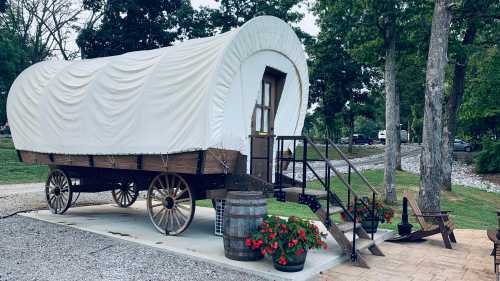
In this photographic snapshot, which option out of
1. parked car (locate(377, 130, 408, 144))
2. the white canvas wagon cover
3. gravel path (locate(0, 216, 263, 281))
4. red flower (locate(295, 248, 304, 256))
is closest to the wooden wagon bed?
the white canvas wagon cover

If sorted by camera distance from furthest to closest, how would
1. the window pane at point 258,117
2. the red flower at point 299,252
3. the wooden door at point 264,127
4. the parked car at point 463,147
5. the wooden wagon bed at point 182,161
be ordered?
1. the parked car at point 463,147
2. the window pane at point 258,117
3. the wooden door at point 264,127
4. the wooden wagon bed at point 182,161
5. the red flower at point 299,252

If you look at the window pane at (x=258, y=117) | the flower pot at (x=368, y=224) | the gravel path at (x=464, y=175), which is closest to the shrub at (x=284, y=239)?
the flower pot at (x=368, y=224)

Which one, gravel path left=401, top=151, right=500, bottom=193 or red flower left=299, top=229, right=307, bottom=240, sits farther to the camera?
gravel path left=401, top=151, right=500, bottom=193

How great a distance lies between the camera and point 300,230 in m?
5.67

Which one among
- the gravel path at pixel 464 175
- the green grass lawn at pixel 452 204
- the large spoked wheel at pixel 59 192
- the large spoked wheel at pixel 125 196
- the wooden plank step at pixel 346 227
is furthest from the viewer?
the gravel path at pixel 464 175

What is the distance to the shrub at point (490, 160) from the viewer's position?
26.8 meters

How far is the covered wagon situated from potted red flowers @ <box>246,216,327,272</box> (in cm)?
149

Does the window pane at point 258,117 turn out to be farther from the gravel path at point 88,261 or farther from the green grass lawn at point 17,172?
the green grass lawn at point 17,172

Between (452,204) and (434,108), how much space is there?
634 cm

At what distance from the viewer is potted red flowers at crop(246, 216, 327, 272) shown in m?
5.54

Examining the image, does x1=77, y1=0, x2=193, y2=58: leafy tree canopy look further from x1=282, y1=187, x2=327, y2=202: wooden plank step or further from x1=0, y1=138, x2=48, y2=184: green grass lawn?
x1=282, y1=187, x2=327, y2=202: wooden plank step

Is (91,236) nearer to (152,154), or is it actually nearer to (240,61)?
(152,154)

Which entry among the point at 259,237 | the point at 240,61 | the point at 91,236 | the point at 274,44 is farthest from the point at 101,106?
the point at 259,237

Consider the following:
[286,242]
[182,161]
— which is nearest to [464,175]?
[182,161]
